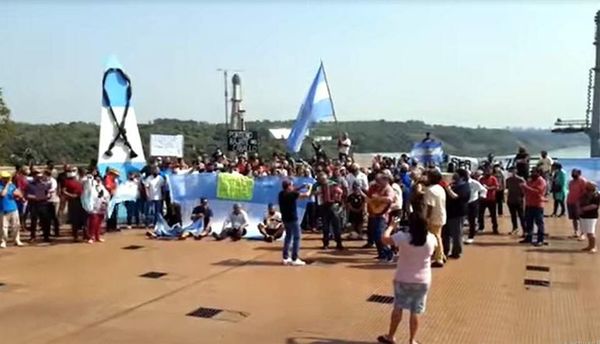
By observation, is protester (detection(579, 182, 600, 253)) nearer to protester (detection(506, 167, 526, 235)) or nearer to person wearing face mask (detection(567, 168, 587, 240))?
person wearing face mask (detection(567, 168, 587, 240))

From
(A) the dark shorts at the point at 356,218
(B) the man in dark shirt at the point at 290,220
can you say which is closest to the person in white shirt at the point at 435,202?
(B) the man in dark shirt at the point at 290,220

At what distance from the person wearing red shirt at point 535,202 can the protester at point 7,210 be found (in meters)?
10.3

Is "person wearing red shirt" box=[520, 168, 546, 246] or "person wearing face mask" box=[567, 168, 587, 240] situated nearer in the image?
"person wearing red shirt" box=[520, 168, 546, 246]

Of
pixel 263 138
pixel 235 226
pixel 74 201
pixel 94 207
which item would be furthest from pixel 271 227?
pixel 263 138

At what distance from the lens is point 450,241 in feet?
37.2

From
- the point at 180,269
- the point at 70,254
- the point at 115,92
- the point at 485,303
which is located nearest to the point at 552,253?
the point at 485,303

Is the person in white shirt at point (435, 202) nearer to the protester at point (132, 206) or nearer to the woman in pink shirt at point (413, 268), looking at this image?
the woman in pink shirt at point (413, 268)

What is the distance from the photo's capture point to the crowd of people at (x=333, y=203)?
10.7 metres

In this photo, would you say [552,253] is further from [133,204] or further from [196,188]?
[133,204]

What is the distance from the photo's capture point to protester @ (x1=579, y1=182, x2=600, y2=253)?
1154 cm

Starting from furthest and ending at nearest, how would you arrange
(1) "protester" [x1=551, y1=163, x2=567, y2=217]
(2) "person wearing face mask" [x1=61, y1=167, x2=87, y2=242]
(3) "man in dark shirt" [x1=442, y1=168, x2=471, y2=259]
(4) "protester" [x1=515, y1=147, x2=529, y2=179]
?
(1) "protester" [x1=551, y1=163, x2=567, y2=217], (4) "protester" [x1=515, y1=147, x2=529, y2=179], (2) "person wearing face mask" [x1=61, y1=167, x2=87, y2=242], (3) "man in dark shirt" [x1=442, y1=168, x2=471, y2=259]

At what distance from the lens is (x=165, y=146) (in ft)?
62.8

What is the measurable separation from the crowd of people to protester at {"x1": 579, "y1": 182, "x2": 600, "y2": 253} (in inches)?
0.8

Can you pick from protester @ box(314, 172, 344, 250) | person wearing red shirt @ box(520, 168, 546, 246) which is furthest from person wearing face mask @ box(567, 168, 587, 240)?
protester @ box(314, 172, 344, 250)
